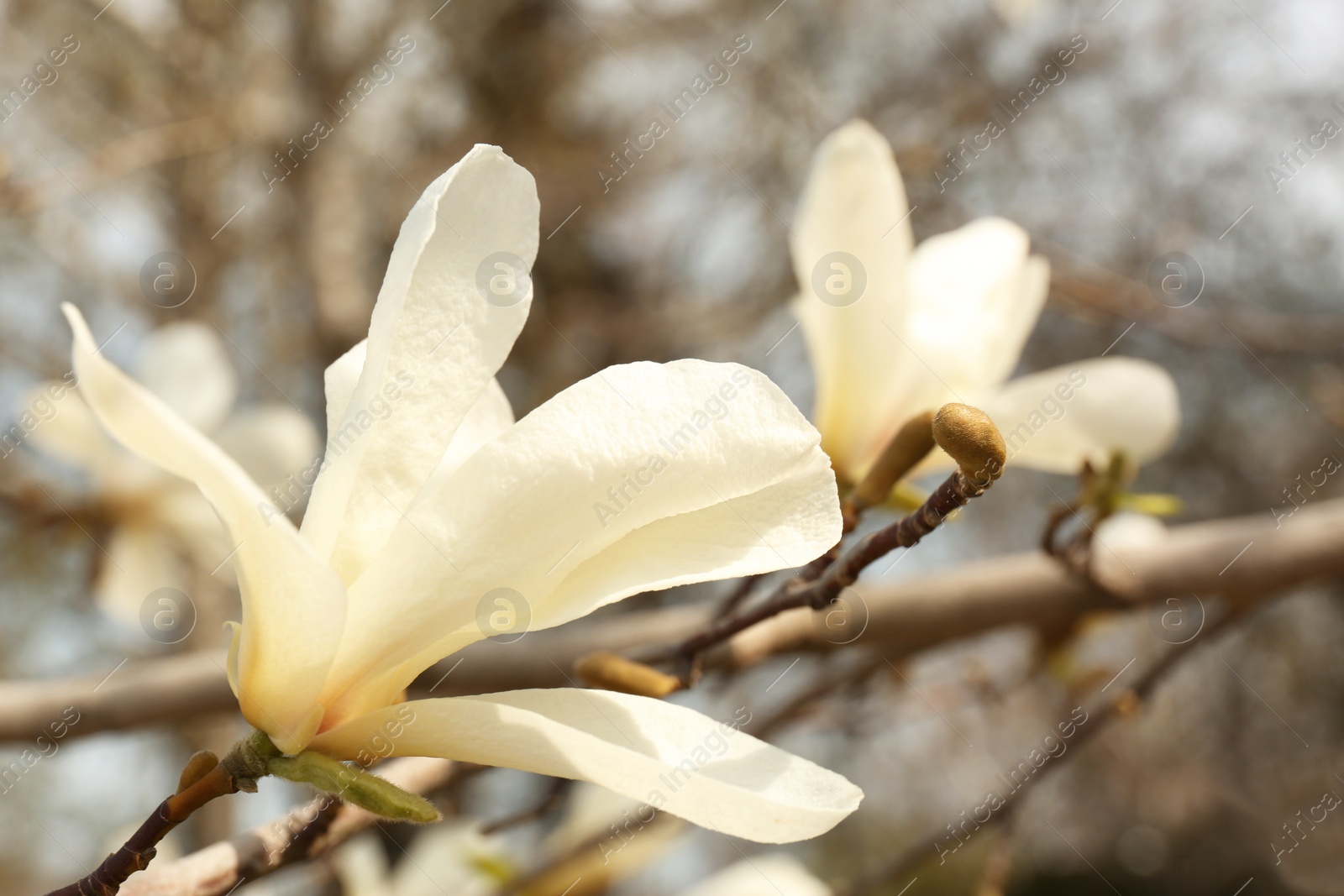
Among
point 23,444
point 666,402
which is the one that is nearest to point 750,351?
point 23,444

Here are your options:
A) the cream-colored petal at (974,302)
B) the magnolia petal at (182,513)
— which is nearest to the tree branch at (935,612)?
Result: the cream-colored petal at (974,302)

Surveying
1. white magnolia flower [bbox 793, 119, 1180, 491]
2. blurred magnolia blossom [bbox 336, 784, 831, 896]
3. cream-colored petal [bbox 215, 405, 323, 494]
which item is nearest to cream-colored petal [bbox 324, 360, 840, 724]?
white magnolia flower [bbox 793, 119, 1180, 491]

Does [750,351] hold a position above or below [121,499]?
below

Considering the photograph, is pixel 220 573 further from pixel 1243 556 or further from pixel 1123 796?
pixel 1123 796

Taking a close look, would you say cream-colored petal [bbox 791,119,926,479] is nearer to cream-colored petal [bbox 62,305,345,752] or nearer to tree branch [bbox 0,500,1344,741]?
tree branch [bbox 0,500,1344,741]

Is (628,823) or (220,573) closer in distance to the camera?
(628,823)

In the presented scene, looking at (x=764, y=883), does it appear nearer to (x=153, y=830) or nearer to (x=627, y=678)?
(x=627, y=678)

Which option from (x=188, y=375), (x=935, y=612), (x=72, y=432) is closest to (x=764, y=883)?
(x=935, y=612)
